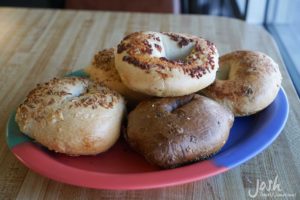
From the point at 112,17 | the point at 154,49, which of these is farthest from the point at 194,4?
the point at 154,49

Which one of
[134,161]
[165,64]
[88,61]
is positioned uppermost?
[165,64]

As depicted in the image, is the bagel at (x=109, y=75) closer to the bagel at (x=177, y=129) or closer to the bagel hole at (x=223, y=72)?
the bagel at (x=177, y=129)

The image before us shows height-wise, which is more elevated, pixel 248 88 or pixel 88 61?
pixel 248 88

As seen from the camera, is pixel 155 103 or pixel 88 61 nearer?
pixel 155 103

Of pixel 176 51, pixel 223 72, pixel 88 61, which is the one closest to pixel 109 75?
pixel 176 51

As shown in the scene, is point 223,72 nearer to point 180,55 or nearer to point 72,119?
point 180,55

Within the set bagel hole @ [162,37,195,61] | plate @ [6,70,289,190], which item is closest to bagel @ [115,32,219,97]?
bagel hole @ [162,37,195,61]

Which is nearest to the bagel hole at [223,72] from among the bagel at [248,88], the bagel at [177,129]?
the bagel at [248,88]
